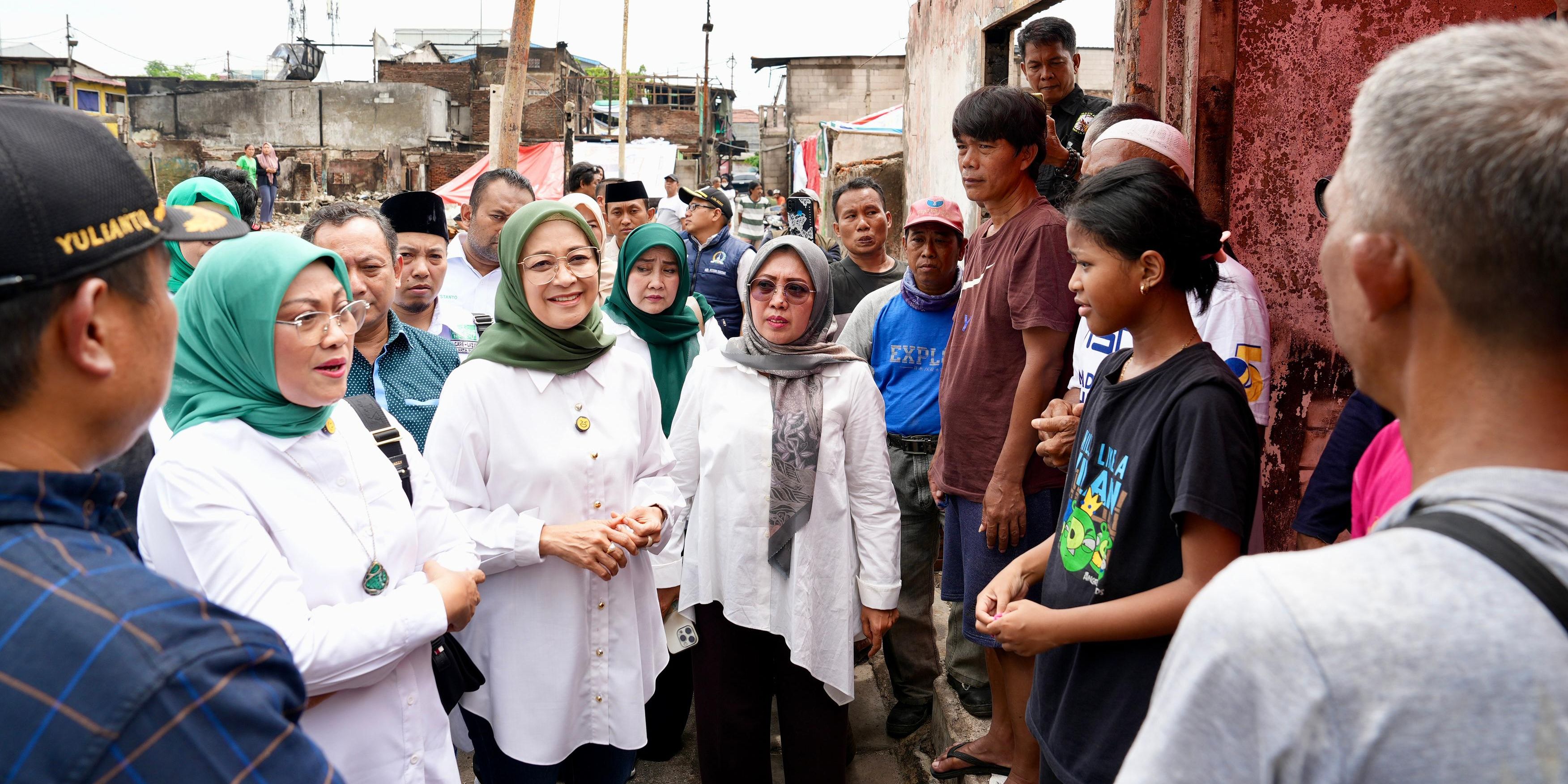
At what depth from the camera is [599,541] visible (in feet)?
8.03

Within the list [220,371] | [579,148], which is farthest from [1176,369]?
[579,148]

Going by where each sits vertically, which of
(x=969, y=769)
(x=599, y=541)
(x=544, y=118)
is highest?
(x=544, y=118)

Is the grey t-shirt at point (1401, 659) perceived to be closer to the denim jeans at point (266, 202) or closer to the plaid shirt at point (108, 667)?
the plaid shirt at point (108, 667)

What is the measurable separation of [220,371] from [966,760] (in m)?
2.45

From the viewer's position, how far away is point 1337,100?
2.93 metres

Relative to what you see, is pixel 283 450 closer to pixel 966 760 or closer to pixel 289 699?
pixel 289 699

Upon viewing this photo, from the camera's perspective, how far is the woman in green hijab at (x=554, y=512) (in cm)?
251

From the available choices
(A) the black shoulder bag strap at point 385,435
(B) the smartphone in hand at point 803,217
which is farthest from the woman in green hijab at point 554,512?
(B) the smartphone in hand at point 803,217

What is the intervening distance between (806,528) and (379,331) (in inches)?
58.8

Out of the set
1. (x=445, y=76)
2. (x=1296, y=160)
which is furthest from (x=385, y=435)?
(x=445, y=76)

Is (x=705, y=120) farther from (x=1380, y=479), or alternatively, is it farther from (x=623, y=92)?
(x=1380, y=479)

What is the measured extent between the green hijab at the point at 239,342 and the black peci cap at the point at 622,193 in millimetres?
4593

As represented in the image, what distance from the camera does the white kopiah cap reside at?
2.69m

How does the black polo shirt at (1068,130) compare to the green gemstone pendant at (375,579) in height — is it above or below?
above
